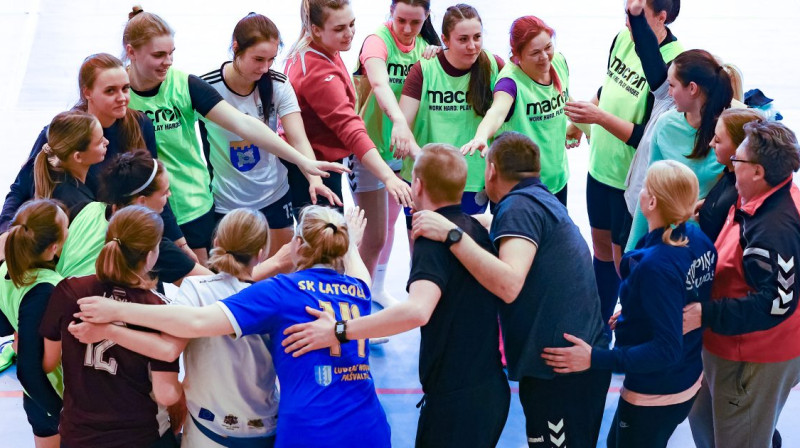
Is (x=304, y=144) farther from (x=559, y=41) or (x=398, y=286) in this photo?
(x=559, y=41)

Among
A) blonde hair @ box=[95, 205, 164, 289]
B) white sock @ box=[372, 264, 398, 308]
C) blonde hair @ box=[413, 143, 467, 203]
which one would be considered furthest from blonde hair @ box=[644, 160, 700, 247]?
white sock @ box=[372, 264, 398, 308]

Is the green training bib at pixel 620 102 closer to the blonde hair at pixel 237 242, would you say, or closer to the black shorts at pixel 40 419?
the blonde hair at pixel 237 242

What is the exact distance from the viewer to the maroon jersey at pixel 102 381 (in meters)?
3.21

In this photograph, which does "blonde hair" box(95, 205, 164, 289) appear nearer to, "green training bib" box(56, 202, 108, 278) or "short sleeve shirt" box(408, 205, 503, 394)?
"green training bib" box(56, 202, 108, 278)

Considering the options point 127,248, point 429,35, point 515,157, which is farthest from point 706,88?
point 127,248

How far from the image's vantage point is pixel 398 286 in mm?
6500

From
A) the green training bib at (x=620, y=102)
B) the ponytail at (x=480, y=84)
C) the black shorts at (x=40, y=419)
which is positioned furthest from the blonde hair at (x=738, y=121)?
the black shorts at (x=40, y=419)

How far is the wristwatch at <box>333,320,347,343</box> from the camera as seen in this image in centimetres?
323

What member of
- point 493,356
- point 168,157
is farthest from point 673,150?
point 168,157

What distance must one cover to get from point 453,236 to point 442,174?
0.31 metres

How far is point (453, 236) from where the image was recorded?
3322 millimetres

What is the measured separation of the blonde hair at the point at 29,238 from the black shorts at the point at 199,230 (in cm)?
138

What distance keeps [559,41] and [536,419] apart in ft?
26.0

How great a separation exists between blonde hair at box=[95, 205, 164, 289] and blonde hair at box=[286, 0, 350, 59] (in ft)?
7.08
